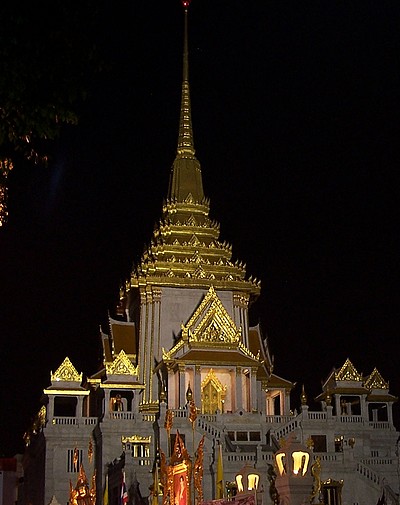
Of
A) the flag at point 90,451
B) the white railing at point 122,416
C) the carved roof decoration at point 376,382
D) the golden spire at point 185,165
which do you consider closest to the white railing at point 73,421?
the flag at point 90,451

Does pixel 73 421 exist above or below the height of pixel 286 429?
above

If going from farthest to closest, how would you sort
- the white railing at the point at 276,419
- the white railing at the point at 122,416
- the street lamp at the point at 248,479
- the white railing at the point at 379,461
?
the white railing at the point at 276,419 → the white railing at the point at 122,416 → the white railing at the point at 379,461 → the street lamp at the point at 248,479

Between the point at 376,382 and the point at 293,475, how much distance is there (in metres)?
30.4

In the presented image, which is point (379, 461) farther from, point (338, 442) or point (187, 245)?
point (187, 245)

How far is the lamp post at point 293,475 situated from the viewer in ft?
45.6

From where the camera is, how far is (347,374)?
40.5 metres

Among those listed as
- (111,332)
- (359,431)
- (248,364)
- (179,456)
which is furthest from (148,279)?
(179,456)

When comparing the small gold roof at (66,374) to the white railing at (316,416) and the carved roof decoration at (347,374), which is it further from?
the carved roof decoration at (347,374)

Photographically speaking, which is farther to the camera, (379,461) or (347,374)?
(347,374)

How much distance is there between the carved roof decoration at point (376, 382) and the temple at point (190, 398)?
0.07m

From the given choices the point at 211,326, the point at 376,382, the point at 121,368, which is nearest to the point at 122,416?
the point at 121,368

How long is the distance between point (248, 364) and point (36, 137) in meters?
29.7

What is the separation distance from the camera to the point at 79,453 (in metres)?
37.1

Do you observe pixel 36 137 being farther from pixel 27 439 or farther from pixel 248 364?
pixel 27 439
